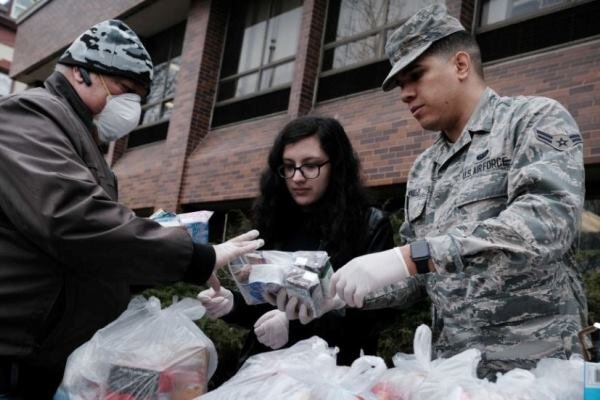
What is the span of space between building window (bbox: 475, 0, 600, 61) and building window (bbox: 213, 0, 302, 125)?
3119 mm

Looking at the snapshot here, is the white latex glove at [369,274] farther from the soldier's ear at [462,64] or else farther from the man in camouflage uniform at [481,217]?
the soldier's ear at [462,64]

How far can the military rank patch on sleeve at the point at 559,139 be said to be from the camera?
154 cm

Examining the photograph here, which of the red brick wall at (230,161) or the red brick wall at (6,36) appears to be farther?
the red brick wall at (6,36)

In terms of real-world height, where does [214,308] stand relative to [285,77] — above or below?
below

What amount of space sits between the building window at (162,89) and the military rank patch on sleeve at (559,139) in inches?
374

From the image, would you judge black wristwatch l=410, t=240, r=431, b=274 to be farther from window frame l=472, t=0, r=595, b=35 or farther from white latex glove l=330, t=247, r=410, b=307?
window frame l=472, t=0, r=595, b=35

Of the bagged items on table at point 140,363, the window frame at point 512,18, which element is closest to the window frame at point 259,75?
the window frame at point 512,18

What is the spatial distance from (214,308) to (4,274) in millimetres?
788

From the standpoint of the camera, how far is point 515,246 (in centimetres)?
139

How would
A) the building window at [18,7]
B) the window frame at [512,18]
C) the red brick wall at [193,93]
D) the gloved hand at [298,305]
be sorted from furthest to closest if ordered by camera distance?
1. the building window at [18,7]
2. the red brick wall at [193,93]
3. the window frame at [512,18]
4. the gloved hand at [298,305]

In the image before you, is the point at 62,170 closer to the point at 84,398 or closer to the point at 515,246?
the point at 84,398

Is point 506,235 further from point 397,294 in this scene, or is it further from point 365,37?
point 365,37

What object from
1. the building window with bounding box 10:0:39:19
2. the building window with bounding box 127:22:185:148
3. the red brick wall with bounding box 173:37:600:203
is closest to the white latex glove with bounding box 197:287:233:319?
the red brick wall with bounding box 173:37:600:203

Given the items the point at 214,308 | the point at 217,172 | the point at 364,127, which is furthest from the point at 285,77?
the point at 214,308
